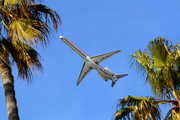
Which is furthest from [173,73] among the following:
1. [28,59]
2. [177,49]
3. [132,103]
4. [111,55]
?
[111,55]

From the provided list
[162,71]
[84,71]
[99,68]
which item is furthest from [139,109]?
[84,71]

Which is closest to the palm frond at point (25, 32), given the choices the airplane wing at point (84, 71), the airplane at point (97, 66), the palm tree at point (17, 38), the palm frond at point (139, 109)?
the palm tree at point (17, 38)

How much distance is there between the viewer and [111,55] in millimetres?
42281

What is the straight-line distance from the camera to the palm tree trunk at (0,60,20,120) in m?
6.16

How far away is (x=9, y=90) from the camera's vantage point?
6.59 meters

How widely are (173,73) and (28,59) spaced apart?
5601 millimetres

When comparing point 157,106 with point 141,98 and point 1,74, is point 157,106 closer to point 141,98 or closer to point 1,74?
point 141,98

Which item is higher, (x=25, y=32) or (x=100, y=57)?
(x=100, y=57)

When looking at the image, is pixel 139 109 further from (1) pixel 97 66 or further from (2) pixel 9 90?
(1) pixel 97 66

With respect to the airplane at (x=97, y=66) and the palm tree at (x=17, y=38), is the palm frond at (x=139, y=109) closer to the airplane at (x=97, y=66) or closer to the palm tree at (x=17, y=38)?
the palm tree at (x=17, y=38)

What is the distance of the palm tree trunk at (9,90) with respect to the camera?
6164 millimetres

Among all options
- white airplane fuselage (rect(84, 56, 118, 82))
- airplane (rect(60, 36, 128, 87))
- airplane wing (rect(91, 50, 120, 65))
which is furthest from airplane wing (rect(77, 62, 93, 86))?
airplane wing (rect(91, 50, 120, 65))

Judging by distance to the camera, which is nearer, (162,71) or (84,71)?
(162,71)

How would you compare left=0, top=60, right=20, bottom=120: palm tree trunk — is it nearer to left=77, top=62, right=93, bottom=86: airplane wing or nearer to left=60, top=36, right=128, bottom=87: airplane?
left=60, top=36, right=128, bottom=87: airplane
